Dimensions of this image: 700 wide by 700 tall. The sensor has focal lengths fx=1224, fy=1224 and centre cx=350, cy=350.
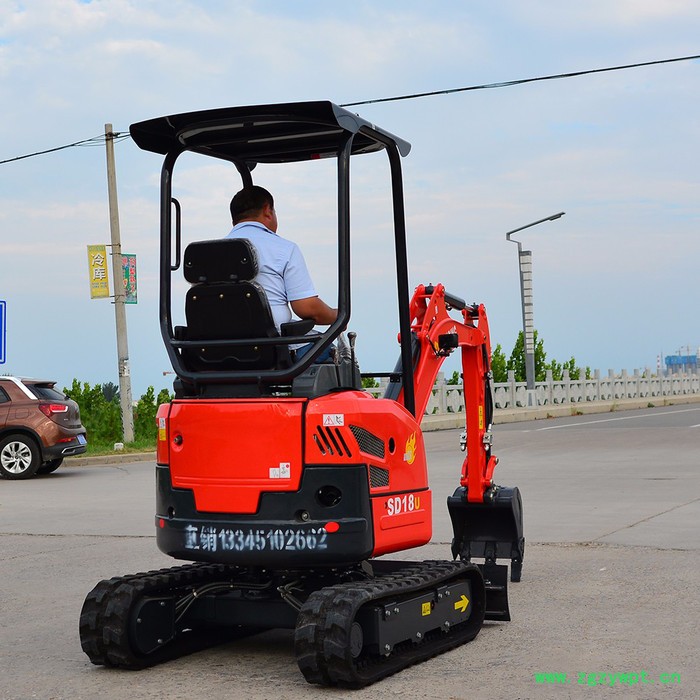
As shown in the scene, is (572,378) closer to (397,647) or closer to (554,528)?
(554,528)

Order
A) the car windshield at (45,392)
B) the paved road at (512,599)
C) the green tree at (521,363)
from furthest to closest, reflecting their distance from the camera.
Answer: the green tree at (521,363) → the car windshield at (45,392) → the paved road at (512,599)

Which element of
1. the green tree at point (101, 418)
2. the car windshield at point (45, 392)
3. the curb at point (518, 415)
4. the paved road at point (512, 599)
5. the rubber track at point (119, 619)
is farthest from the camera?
the green tree at point (101, 418)

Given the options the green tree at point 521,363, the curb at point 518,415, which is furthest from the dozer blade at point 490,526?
the green tree at point 521,363

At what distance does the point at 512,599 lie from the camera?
26.0 ft

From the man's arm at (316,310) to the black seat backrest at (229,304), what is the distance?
0.59 ft

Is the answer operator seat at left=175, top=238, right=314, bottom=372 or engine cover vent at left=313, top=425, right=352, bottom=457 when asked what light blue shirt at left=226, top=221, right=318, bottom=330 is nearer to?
operator seat at left=175, top=238, right=314, bottom=372

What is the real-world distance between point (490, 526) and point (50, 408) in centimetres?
1343

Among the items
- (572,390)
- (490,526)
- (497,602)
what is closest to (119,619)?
(497,602)

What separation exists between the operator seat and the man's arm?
0.07 metres

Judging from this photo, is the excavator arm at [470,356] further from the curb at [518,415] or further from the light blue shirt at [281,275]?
the curb at [518,415]

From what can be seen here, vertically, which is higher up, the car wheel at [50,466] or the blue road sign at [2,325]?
the blue road sign at [2,325]

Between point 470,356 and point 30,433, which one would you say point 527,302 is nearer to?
point 30,433

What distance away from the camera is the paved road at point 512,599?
5824mm

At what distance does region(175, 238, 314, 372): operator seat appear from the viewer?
6.02 meters
